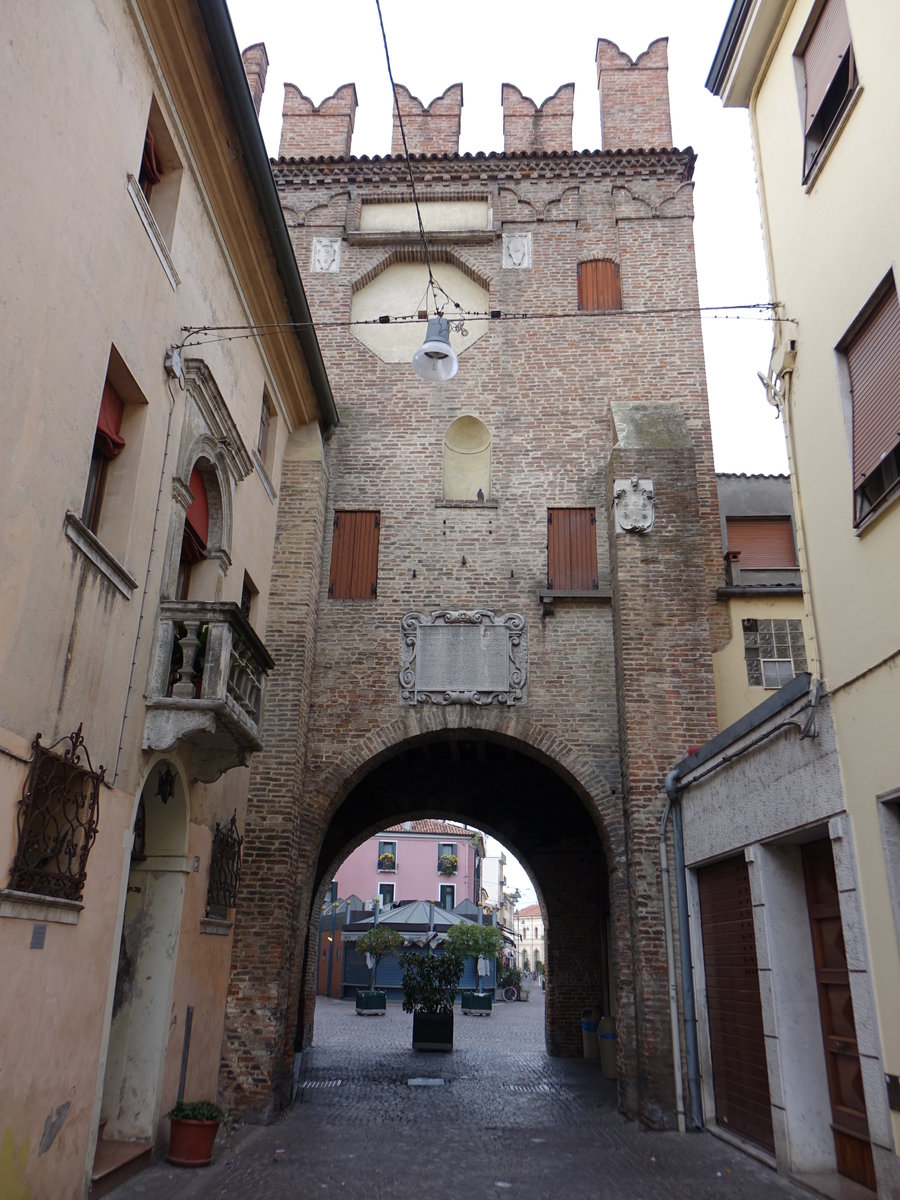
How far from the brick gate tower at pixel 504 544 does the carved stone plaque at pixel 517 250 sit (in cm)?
4

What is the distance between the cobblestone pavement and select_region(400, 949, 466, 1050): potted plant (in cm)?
194

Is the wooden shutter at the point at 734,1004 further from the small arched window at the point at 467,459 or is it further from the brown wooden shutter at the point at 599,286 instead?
the brown wooden shutter at the point at 599,286

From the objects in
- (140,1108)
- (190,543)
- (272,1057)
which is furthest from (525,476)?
(140,1108)

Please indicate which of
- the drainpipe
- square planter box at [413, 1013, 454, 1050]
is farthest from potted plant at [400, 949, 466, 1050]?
the drainpipe

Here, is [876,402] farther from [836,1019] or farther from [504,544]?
[504,544]

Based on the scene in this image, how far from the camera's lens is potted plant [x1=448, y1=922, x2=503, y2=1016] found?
27.9 metres

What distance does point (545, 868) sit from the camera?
57.3 feet

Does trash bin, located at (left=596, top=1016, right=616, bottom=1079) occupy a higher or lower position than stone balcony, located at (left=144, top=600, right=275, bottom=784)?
lower

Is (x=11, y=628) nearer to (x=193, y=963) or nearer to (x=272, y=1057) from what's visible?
(x=193, y=963)

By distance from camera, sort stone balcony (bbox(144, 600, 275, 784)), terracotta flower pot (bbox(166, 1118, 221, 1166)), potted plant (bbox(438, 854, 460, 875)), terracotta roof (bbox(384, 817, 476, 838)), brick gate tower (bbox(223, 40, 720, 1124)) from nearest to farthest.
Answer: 1. stone balcony (bbox(144, 600, 275, 784))
2. terracotta flower pot (bbox(166, 1118, 221, 1166))
3. brick gate tower (bbox(223, 40, 720, 1124))
4. potted plant (bbox(438, 854, 460, 875))
5. terracotta roof (bbox(384, 817, 476, 838))

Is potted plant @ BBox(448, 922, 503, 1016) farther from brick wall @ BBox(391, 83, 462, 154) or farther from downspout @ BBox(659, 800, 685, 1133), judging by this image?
brick wall @ BBox(391, 83, 462, 154)

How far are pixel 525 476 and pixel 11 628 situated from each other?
900 centimetres

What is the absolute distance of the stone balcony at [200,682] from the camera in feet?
25.9

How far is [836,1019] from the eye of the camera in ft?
24.6
